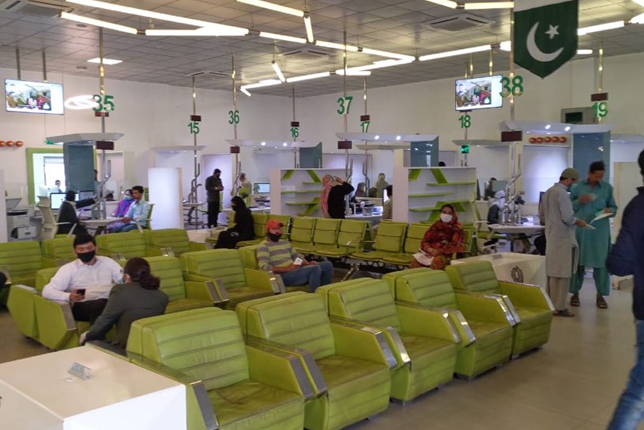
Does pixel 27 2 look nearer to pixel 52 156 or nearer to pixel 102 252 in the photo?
pixel 102 252

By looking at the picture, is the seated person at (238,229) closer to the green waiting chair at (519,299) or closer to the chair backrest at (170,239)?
the chair backrest at (170,239)

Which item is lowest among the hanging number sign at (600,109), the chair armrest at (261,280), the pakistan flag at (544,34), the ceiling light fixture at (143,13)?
the chair armrest at (261,280)

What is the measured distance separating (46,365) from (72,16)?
5.86 m

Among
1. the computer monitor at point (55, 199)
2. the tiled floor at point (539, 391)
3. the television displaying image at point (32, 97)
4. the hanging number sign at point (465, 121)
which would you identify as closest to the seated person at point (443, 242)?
the tiled floor at point (539, 391)

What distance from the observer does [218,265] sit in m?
6.20

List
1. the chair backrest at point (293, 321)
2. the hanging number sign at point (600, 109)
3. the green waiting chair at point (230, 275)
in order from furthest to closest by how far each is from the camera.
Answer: the hanging number sign at point (600, 109)
the green waiting chair at point (230, 275)
the chair backrest at point (293, 321)

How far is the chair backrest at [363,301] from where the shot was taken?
13.9ft

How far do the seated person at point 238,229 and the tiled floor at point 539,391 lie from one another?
360 cm

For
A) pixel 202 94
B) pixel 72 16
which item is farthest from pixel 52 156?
pixel 72 16

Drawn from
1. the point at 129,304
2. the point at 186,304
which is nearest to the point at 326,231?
the point at 186,304

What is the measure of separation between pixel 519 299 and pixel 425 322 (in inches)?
57.3

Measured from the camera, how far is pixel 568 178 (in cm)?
656

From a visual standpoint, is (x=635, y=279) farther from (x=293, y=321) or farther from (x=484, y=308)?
(x=484, y=308)

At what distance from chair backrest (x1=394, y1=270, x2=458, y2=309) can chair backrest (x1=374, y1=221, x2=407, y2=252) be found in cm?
310
